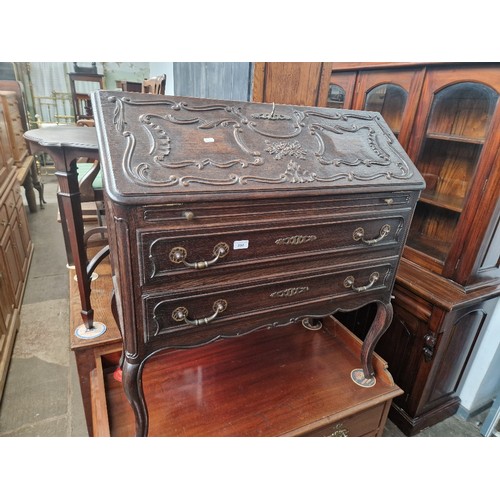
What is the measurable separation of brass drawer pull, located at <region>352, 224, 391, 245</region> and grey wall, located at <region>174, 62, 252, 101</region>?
35.5 inches

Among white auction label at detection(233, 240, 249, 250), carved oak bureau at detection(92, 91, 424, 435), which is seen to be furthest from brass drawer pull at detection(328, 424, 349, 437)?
white auction label at detection(233, 240, 249, 250)

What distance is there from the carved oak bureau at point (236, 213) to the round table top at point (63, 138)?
29 centimetres

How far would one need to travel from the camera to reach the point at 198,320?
3.17 ft

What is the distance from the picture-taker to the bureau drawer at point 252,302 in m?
0.92

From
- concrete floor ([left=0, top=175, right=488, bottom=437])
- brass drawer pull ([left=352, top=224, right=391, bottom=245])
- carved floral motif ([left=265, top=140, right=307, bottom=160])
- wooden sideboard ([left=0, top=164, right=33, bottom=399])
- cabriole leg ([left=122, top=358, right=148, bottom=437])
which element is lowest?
concrete floor ([left=0, top=175, right=488, bottom=437])

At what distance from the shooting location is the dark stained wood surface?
4.01 feet

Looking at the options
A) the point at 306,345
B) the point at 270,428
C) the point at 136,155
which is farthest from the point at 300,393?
the point at 136,155

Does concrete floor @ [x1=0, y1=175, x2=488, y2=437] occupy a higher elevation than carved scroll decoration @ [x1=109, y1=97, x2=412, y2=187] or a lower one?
lower

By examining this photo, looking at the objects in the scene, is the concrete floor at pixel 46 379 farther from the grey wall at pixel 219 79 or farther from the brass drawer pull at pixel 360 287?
the grey wall at pixel 219 79

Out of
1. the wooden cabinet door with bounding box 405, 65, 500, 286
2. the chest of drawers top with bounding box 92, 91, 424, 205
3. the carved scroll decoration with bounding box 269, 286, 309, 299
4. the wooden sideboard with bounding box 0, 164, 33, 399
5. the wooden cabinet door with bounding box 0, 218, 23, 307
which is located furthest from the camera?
the wooden cabinet door with bounding box 0, 218, 23, 307

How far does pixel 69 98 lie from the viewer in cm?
670

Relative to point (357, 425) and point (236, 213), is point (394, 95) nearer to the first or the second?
point (236, 213)

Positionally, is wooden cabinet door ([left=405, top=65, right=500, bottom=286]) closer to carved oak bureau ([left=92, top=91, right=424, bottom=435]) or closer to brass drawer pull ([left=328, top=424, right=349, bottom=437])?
carved oak bureau ([left=92, top=91, right=424, bottom=435])

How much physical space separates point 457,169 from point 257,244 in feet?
4.36
